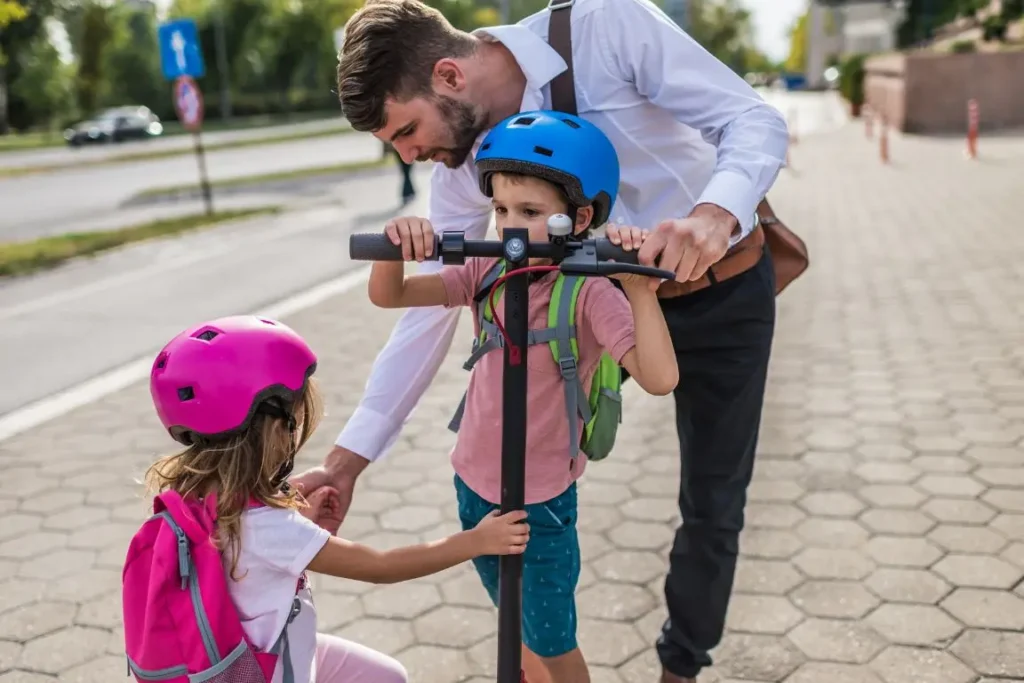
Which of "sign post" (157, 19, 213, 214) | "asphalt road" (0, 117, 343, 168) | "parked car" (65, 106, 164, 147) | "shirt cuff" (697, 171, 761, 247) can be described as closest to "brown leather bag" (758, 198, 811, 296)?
"shirt cuff" (697, 171, 761, 247)

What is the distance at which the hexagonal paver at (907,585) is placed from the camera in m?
3.32

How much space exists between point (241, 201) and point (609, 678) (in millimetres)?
15146

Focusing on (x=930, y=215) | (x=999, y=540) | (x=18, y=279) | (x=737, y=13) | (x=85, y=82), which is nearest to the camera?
(x=999, y=540)

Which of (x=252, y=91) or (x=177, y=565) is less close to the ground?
(x=177, y=565)

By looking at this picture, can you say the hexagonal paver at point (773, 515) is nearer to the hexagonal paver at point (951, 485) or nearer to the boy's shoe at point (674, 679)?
the hexagonal paver at point (951, 485)

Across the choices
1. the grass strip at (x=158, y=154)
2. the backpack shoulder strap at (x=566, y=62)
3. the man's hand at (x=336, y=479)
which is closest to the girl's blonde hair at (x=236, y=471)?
the man's hand at (x=336, y=479)

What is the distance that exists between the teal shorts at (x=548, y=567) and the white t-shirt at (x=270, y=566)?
0.47m

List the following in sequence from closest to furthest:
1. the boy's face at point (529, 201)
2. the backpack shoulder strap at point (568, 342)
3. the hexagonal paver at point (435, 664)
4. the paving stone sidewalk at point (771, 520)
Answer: the boy's face at point (529, 201), the backpack shoulder strap at point (568, 342), the hexagonal paver at point (435, 664), the paving stone sidewalk at point (771, 520)

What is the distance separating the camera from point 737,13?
107250 millimetres

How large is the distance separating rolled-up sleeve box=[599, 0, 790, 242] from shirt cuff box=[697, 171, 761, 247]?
6cm

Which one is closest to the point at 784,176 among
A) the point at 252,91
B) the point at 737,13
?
the point at 252,91

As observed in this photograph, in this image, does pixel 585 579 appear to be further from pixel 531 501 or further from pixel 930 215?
pixel 930 215

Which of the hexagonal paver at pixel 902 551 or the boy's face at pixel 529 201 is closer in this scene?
the boy's face at pixel 529 201

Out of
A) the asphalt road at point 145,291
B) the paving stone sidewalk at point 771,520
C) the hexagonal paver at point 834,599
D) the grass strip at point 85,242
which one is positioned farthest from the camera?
the grass strip at point 85,242
